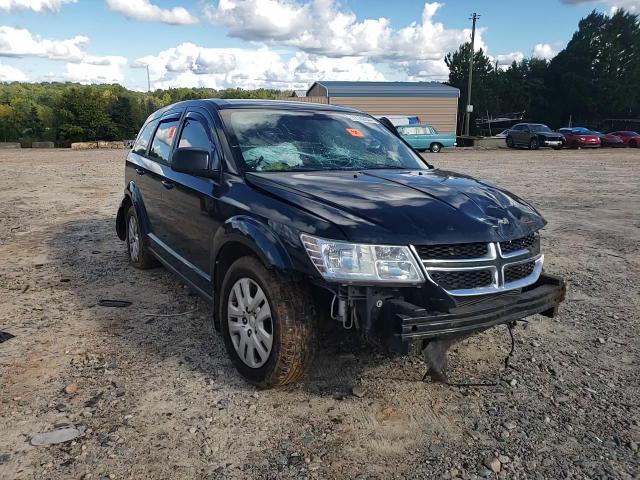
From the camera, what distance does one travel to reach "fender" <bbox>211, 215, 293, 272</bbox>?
3.01 m

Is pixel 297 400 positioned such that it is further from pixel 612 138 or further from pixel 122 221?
pixel 612 138

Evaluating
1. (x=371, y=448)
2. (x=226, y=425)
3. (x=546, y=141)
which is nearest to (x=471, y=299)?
(x=371, y=448)

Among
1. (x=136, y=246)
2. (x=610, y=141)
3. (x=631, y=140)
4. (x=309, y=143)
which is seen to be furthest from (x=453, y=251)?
(x=631, y=140)

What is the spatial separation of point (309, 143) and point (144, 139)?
8.28 ft

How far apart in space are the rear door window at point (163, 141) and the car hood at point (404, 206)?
1646 mm

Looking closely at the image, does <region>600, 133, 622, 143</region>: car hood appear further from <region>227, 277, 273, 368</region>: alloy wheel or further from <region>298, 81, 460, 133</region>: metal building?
<region>227, 277, 273, 368</region>: alloy wheel

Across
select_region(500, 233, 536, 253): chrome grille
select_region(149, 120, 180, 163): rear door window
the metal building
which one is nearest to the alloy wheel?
select_region(500, 233, 536, 253): chrome grille

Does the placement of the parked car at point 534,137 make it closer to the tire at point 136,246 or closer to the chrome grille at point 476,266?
the tire at point 136,246

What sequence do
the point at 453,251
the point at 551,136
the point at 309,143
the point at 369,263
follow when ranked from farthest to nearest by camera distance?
the point at 551,136 → the point at 309,143 → the point at 453,251 → the point at 369,263

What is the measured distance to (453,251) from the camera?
2922mm

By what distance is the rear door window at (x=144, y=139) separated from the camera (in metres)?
5.70

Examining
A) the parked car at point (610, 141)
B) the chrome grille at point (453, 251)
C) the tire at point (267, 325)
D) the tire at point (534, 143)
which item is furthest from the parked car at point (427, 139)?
the chrome grille at point (453, 251)

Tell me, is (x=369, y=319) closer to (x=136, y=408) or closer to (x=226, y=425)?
(x=226, y=425)

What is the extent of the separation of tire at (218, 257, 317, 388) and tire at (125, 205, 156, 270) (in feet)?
7.83
